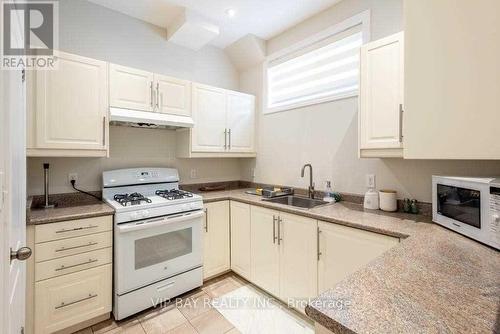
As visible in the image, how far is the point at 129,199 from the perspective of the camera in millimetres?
2057

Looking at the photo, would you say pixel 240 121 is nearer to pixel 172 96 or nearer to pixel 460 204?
pixel 172 96

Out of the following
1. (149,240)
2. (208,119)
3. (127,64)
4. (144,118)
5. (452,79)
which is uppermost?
(127,64)

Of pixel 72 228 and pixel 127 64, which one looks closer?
pixel 72 228

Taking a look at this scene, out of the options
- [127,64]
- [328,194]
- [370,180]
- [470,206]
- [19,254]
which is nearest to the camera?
[19,254]

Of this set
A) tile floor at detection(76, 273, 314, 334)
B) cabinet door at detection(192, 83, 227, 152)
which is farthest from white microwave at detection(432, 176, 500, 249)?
cabinet door at detection(192, 83, 227, 152)

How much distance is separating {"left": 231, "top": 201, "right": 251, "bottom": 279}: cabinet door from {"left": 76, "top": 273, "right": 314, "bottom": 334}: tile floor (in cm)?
27

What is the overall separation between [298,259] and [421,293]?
1.23 m

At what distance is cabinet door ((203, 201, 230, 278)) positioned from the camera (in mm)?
2395

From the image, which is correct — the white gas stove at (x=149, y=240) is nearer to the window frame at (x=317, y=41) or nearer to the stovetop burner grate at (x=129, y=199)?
the stovetop burner grate at (x=129, y=199)

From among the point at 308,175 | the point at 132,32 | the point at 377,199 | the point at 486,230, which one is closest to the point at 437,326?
the point at 486,230

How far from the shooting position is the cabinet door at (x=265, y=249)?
2072mm

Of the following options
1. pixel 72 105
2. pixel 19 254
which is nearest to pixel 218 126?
pixel 72 105

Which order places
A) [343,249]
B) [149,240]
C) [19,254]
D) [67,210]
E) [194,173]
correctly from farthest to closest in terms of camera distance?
[194,173], [149,240], [67,210], [343,249], [19,254]

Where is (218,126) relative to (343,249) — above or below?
above
